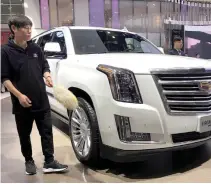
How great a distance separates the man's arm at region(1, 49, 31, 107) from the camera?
306 cm

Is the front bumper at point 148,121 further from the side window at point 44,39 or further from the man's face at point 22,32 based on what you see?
the side window at point 44,39

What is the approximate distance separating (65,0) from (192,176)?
65.5 feet

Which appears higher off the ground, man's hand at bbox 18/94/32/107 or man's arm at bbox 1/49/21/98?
man's arm at bbox 1/49/21/98

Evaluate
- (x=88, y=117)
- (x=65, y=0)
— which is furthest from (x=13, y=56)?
(x=65, y=0)

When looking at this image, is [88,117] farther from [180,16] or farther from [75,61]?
[180,16]

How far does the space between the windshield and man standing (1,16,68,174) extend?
98 cm

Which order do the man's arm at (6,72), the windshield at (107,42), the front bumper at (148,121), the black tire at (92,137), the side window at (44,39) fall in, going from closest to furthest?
the front bumper at (148,121)
the man's arm at (6,72)
the black tire at (92,137)
the windshield at (107,42)
the side window at (44,39)

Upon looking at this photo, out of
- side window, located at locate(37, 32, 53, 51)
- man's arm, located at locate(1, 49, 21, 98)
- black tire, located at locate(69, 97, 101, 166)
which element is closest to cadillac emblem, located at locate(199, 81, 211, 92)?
black tire, located at locate(69, 97, 101, 166)

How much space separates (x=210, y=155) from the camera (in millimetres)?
3926

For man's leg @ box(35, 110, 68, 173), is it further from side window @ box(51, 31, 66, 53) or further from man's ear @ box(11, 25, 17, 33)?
side window @ box(51, 31, 66, 53)

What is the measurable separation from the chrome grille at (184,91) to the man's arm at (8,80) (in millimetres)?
1295

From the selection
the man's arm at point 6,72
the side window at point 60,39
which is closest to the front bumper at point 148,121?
the man's arm at point 6,72

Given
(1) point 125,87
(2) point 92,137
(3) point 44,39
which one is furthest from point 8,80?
(3) point 44,39

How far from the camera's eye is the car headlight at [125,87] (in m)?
3.01
